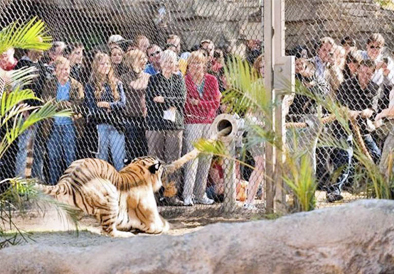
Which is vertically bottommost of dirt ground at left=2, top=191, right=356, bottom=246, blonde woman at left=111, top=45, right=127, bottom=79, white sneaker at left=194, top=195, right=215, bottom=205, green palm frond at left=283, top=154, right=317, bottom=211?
dirt ground at left=2, top=191, right=356, bottom=246

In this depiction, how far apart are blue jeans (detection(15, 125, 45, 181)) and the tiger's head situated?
132cm

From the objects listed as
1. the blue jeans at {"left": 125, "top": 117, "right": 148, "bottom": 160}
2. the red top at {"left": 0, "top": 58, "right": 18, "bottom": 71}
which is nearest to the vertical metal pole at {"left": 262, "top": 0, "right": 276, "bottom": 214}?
the blue jeans at {"left": 125, "top": 117, "right": 148, "bottom": 160}

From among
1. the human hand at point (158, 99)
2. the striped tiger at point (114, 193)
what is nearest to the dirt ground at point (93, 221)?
the striped tiger at point (114, 193)

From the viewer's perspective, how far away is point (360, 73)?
7.75 metres

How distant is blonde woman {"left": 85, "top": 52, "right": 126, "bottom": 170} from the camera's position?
8.71 m

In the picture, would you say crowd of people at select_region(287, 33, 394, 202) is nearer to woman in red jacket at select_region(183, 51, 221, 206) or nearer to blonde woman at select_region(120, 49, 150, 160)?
woman in red jacket at select_region(183, 51, 221, 206)

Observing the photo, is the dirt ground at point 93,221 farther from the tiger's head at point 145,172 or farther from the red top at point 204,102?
the red top at point 204,102

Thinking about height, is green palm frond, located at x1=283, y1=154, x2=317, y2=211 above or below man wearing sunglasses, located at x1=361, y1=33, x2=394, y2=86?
below

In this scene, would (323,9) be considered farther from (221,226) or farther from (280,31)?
(221,226)

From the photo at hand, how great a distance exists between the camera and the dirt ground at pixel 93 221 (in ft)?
25.0

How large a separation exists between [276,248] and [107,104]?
4.74 metres

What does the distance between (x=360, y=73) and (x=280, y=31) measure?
107 centimetres

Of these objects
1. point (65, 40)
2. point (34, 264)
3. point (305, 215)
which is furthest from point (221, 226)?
point (65, 40)

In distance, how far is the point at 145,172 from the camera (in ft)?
26.0
